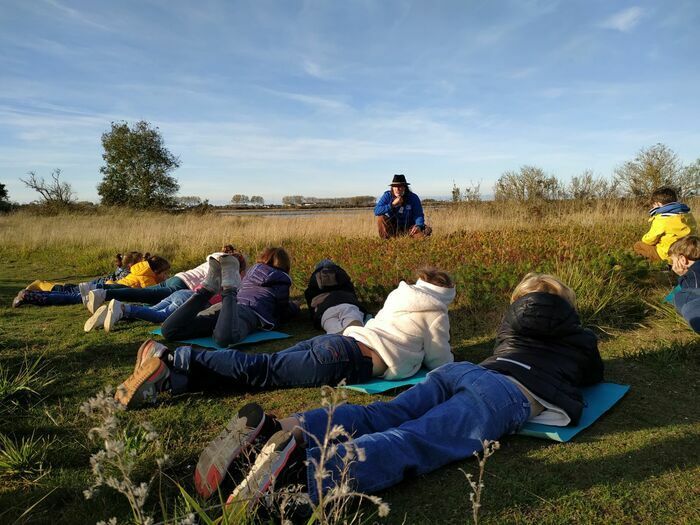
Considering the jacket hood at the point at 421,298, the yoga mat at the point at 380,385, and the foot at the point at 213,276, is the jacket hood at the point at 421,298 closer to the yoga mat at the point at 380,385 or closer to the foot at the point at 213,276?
the yoga mat at the point at 380,385

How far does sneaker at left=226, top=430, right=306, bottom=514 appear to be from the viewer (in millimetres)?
1781

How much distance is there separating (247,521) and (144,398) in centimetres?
171

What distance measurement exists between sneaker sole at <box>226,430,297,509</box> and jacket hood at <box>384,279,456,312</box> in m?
1.70

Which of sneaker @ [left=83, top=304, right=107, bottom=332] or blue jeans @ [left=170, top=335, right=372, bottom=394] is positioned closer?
blue jeans @ [left=170, top=335, right=372, bottom=394]

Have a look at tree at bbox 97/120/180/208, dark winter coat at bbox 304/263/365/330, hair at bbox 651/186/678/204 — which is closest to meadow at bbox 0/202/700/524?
dark winter coat at bbox 304/263/365/330

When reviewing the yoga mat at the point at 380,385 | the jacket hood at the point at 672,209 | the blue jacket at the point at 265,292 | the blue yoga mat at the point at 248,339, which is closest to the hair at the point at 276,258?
the blue jacket at the point at 265,292

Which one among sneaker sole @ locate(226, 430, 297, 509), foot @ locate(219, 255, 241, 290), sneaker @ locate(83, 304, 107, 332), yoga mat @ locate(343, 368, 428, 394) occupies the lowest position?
yoga mat @ locate(343, 368, 428, 394)

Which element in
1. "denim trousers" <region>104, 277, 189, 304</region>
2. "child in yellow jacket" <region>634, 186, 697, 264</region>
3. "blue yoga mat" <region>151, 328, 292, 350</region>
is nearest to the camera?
"blue yoga mat" <region>151, 328, 292, 350</region>

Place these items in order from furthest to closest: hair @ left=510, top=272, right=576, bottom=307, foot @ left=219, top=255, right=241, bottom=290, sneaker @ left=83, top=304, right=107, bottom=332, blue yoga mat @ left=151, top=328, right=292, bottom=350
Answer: sneaker @ left=83, top=304, right=107, bottom=332 → blue yoga mat @ left=151, top=328, right=292, bottom=350 → foot @ left=219, top=255, right=241, bottom=290 → hair @ left=510, top=272, right=576, bottom=307

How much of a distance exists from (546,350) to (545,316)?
0.21 meters

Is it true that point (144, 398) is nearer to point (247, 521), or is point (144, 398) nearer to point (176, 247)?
point (247, 521)

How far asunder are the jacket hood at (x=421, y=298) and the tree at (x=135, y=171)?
102 feet

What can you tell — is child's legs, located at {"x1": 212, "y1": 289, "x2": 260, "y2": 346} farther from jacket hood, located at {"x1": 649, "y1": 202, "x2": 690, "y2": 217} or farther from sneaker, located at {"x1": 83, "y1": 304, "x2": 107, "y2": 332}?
jacket hood, located at {"x1": 649, "y1": 202, "x2": 690, "y2": 217}

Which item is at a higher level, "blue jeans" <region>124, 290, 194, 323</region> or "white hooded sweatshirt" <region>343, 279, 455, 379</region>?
"white hooded sweatshirt" <region>343, 279, 455, 379</region>
